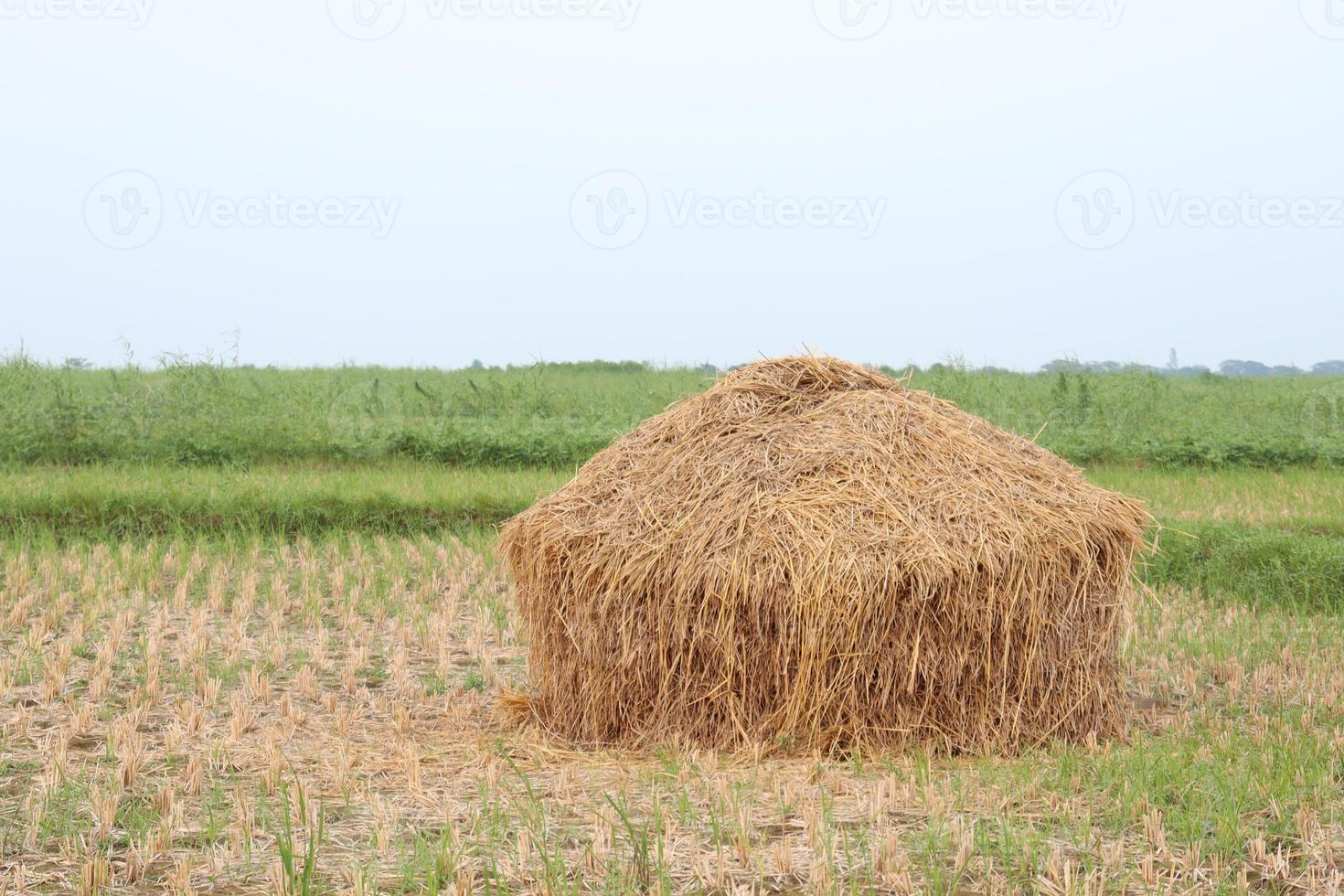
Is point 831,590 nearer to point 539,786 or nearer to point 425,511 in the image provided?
point 539,786

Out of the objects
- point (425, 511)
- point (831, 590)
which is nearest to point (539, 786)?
point (831, 590)

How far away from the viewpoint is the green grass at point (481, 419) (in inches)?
496

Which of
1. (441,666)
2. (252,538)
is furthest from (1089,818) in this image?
(252,538)

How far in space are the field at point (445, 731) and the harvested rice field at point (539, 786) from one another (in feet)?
0.06

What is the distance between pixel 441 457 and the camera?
13.1m

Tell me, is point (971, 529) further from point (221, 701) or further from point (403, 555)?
point (403, 555)

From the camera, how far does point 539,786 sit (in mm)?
4250

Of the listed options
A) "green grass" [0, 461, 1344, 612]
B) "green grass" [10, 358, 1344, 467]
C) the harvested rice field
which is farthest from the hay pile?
"green grass" [10, 358, 1344, 467]

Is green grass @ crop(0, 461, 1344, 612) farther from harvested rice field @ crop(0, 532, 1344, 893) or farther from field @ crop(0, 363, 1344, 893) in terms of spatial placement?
harvested rice field @ crop(0, 532, 1344, 893)

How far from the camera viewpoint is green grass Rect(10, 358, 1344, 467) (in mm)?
12594

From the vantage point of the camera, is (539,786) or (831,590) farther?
(831,590)

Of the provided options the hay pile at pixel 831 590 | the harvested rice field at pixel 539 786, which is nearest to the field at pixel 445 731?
the harvested rice field at pixel 539 786

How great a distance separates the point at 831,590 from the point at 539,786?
130 cm

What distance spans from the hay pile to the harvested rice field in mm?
218
